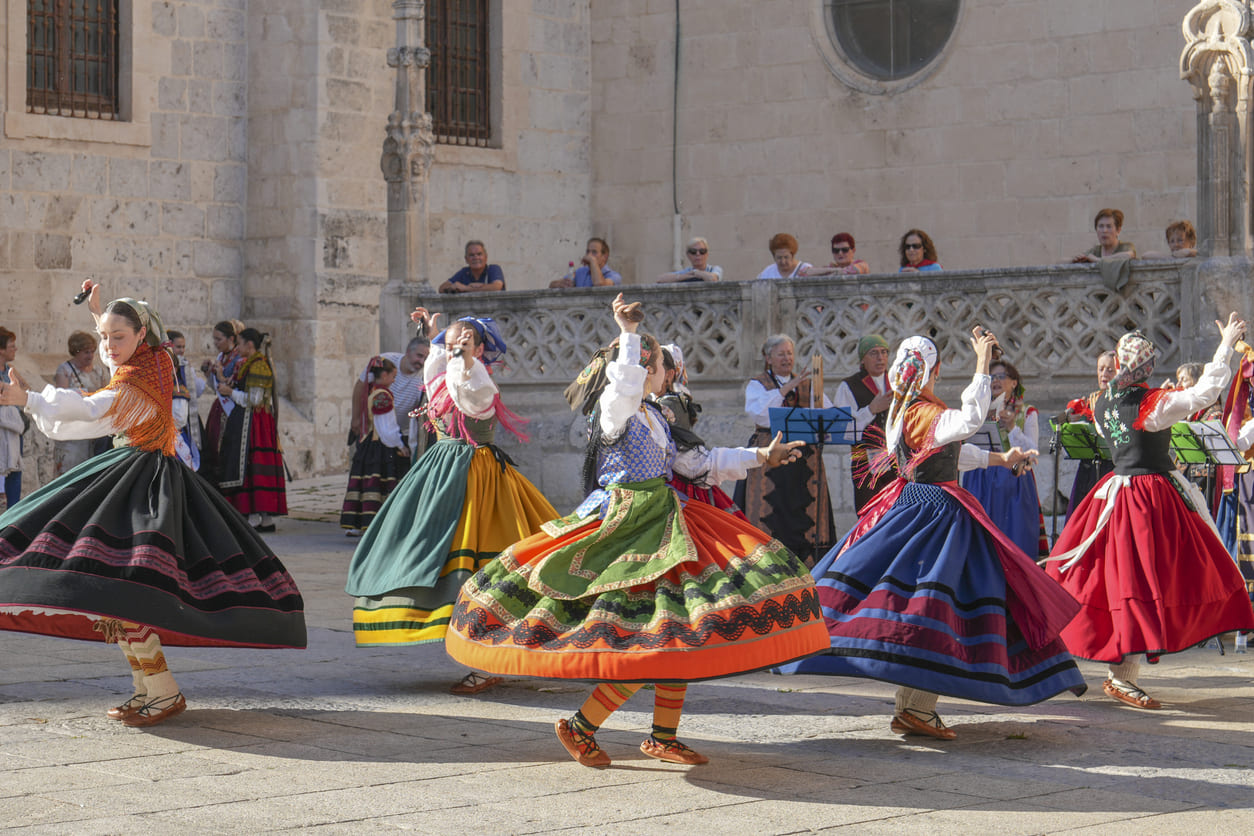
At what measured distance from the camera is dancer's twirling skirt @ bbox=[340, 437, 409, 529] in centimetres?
1381

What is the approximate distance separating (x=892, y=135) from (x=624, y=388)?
1181cm

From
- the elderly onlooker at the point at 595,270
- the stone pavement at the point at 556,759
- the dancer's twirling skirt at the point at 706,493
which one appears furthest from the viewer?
the elderly onlooker at the point at 595,270

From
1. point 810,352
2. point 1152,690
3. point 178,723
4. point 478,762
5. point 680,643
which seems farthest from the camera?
point 810,352

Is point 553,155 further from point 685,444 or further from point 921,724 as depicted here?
point 921,724

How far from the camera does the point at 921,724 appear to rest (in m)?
6.62

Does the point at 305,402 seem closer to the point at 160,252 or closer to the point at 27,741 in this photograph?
the point at 160,252

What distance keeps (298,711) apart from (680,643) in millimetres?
2090

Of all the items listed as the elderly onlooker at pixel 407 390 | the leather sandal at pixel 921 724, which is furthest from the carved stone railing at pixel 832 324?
the leather sandal at pixel 921 724

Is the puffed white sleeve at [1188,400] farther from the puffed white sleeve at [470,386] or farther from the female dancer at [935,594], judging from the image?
the puffed white sleeve at [470,386]

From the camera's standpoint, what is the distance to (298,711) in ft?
23.2

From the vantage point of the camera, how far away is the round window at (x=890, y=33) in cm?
1723

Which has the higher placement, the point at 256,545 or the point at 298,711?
the point at 256,545

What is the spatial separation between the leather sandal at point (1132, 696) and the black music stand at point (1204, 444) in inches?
65.0

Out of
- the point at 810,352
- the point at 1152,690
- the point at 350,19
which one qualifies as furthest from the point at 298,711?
the point at 350,19
